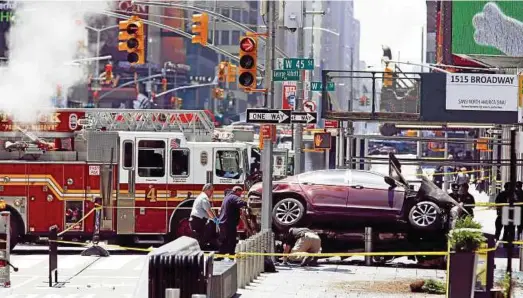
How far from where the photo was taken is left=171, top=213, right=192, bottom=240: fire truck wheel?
1192 inches

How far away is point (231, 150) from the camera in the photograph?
100 feet

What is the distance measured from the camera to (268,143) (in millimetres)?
27406

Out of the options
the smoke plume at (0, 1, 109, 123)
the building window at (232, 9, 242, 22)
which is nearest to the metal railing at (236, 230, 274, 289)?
the smoke plume at (0, 1, 109, 123)

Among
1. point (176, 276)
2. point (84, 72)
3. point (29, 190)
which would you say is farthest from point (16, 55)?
point (84, 72)

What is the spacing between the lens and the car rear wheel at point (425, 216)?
89.7ft

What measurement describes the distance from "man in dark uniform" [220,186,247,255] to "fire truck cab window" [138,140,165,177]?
511cm

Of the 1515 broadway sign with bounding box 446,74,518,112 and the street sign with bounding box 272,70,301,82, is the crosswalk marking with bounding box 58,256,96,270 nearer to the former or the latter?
the street sign with bounding box 272,70,301,82

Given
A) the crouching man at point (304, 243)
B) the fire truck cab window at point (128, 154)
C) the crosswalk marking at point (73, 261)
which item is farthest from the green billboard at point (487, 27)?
the crosswalk marking at point (73, 261)

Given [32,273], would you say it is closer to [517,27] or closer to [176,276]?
[176,276]

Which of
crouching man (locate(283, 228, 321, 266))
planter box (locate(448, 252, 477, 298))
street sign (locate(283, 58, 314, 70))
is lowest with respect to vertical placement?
crouching man (locate(283, 228, 321, 266))

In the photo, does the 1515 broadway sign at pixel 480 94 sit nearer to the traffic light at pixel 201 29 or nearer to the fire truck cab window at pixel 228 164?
the fire truck cab window at pixel 228 164

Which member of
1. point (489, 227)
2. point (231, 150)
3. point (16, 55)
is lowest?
point (489, 227)

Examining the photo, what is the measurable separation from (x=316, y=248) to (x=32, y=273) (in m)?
6.02

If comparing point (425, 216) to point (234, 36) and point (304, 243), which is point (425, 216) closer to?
point (304, 243)
